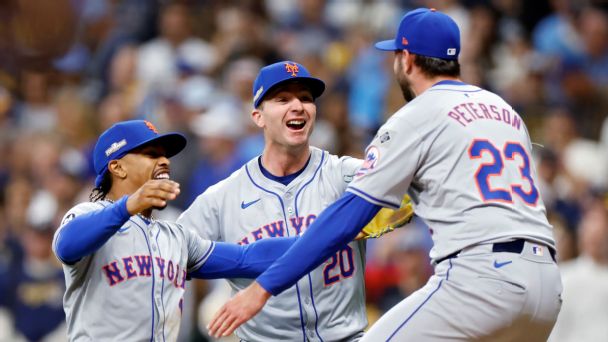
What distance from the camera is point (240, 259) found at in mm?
4801

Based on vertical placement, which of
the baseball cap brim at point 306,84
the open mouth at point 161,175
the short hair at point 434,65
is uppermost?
the short hair at point 434,65

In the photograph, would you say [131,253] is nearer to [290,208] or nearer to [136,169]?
[136,169]

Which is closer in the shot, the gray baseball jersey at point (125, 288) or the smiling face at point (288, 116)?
the gray baseball jersey at point (125, 288)

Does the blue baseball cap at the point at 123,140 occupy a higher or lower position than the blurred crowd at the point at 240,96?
higher

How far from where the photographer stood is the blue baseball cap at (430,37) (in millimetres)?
4281

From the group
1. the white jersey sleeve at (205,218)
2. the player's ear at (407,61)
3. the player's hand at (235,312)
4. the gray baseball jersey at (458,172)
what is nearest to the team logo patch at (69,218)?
the player's hand at (235,312)

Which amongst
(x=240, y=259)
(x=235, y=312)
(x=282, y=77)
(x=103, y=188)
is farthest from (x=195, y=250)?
(x=282, y=77)

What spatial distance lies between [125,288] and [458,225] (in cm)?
138

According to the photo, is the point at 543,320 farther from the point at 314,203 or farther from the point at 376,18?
the point at 376,18

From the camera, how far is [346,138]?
30.5ft

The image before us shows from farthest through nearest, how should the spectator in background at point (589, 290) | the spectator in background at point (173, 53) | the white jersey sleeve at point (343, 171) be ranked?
the spectator in background at point (173, 53)
the spectator in background at point (589, 290)
the white jersey sleeve at point (343, 171)

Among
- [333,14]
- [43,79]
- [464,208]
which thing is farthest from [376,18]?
[464,208]

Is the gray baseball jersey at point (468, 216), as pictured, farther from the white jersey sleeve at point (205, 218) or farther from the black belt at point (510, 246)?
the white jersey sleeve at point (205, 218)

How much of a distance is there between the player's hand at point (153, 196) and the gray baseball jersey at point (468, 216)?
71 cm
